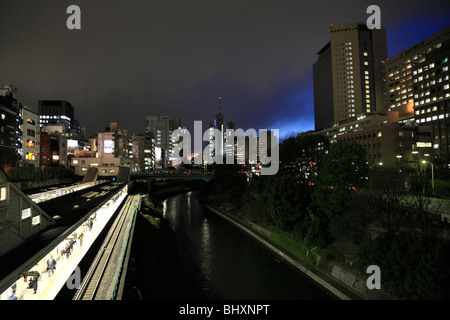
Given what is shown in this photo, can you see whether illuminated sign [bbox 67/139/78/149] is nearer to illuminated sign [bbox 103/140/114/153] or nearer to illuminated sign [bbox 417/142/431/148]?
illuminated sign [bbox 103/140/114/153]

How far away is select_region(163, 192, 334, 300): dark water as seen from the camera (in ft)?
57.6

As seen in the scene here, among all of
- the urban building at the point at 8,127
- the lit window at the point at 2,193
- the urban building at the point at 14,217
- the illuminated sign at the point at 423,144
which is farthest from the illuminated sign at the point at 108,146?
the illuminated sign at the point at 423,144

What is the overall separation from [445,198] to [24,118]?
66.5 meters

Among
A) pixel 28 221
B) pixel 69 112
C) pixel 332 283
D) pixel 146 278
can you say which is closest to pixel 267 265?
pixel 332 283

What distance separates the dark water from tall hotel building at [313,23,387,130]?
9492 centimetres

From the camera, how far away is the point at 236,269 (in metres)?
21.4

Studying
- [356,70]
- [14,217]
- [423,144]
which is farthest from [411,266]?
[356,70]

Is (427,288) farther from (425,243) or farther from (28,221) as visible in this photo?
(28,221)

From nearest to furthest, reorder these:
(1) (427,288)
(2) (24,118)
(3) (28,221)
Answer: (1) (427,288)
(3) (28,221)
(2) (24,118)

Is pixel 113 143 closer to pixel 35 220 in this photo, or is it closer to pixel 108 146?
pixel 108 146

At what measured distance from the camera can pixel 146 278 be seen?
1755cm

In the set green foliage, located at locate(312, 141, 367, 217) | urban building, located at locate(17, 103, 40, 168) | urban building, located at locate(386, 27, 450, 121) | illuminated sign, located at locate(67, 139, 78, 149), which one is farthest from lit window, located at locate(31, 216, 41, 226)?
urban building, located at locate(386, 27, 450, 121)

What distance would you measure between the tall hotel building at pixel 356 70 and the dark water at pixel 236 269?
94.9 m

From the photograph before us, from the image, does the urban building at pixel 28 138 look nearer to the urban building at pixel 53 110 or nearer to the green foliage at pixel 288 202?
the green foliage at pixel 288 202
